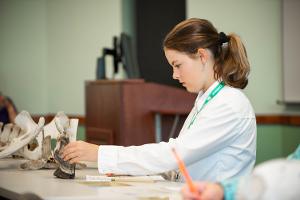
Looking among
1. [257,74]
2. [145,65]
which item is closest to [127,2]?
[145,65]

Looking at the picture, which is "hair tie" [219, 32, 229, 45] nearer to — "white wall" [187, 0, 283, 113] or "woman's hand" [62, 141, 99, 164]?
"woman's hand" [62, 141, 99, 164]

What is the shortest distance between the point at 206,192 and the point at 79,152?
0.80m

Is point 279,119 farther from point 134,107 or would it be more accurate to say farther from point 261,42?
point 134,107

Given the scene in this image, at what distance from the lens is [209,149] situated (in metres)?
1.98

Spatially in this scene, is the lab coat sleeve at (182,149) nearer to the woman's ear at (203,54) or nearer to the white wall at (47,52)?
the woman's ear at (203,54)

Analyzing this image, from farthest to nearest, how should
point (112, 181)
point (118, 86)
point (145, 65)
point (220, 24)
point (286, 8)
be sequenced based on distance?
point (145, 65) → point (220, 24) → point (286, 8) → point (118, 86) → point (112, 181)

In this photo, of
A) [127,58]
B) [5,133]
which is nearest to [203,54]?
[5,133]

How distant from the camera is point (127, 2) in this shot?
6.55 m

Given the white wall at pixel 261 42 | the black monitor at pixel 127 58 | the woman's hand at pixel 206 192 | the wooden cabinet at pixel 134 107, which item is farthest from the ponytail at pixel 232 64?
the white wall at pixel 261 42

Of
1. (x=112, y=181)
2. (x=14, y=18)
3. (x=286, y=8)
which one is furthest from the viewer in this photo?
(x=14, y=18)

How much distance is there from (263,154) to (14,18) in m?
3.88

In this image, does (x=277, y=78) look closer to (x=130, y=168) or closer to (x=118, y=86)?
(x=118, y=86)

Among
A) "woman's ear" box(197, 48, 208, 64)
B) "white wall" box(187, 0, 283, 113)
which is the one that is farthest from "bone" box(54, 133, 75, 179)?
"white wall" box(187, 0, 283, 113)

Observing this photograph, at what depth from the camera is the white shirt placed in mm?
1968
